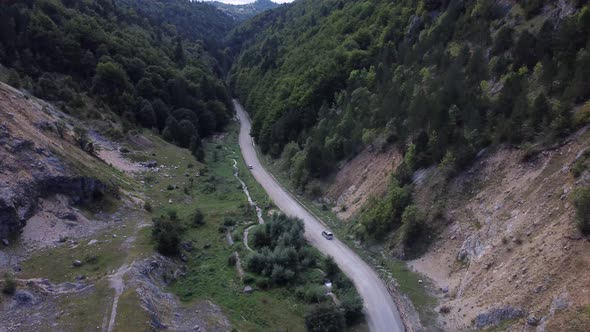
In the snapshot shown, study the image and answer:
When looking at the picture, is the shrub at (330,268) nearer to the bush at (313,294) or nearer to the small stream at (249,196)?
the bush at (313,294)

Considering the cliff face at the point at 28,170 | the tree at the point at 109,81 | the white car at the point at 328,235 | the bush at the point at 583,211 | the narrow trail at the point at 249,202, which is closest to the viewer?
the bush at the point at 583,211

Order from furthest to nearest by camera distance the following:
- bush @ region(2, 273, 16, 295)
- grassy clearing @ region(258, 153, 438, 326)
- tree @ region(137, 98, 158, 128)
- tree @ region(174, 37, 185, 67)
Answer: tree @ region(174, 37, 185, 67), tree @ region(137, 98, 158, 128), grassy clearing @ region(258, 153, 438, 326), bush @ region(2, 273, 16, 295)

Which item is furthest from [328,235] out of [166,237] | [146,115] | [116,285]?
[146,115]

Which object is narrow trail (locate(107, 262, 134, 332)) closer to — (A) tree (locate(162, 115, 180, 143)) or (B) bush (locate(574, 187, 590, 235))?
(B) bush (locate(574, 187, 590, 235))

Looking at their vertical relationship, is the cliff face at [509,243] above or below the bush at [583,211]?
below

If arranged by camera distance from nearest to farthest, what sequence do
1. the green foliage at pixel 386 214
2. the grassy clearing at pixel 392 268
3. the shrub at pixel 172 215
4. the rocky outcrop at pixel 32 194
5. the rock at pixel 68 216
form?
1. the grassy clearing at pixel 392 268
2. the rocky outcrop at pixel 32 194
3. the rock at pixel 68 216
4. the green foliage at pixel 386 214
5. the shrub at pixel 172 215

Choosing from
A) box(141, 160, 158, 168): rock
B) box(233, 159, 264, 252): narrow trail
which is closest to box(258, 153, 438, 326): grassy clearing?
box(233, 159, 264, 252): narrow trail

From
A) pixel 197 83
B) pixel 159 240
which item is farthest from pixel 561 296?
pixel 197 83

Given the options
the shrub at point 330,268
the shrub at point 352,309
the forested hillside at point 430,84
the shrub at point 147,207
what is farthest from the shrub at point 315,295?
the shrub at point 147,207
